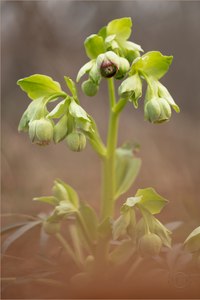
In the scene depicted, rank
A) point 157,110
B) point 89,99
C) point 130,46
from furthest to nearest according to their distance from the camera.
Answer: point 89,99 → point 130,46 → point 157,110

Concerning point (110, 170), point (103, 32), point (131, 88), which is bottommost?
point (110, 170)

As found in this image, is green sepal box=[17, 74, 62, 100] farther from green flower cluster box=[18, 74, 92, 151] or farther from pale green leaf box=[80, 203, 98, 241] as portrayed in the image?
pale green leaf box=[80, 203, 98, 241]

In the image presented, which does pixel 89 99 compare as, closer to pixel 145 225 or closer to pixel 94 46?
pixel 94 46

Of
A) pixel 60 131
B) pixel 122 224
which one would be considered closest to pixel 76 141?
pixel 60 131

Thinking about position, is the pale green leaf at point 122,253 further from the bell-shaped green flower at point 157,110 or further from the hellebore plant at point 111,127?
the bell-shaped green flower at point 157,110

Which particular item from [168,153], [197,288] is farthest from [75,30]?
[197,288]

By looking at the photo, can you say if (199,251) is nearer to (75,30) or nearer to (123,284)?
(123,284)
